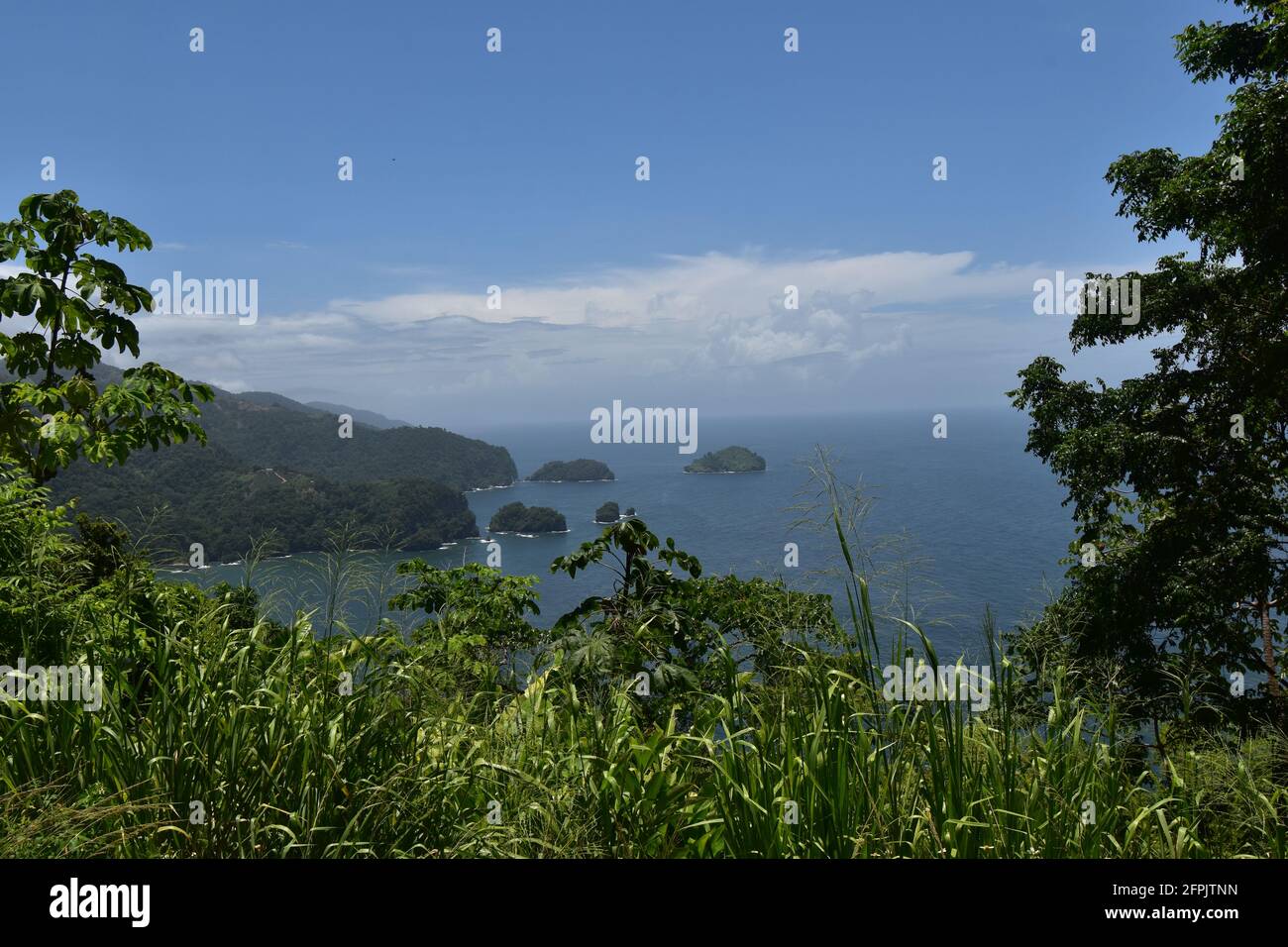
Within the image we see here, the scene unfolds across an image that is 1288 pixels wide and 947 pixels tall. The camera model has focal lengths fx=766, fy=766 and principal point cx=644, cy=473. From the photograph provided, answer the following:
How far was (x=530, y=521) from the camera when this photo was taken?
43594mm

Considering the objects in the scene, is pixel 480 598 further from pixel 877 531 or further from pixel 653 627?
pixel 877 531

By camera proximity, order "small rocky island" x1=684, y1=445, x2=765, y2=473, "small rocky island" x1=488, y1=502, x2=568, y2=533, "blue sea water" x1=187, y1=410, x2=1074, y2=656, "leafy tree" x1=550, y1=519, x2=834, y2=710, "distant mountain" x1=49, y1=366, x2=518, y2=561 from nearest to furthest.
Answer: "blue sea water" x1=187, y1=410, x2=1074, y2=656 → "leafy tree" x1=550, y1=519, x2=834, y2=710 → "distant mountain" x1=49, y1=366, x2=518, y2=561 → "small rocky island" x1=488, y1=502, x2=568, y2=533 → "small rocky island" x1=684, y1=445, x2=765, y2=473

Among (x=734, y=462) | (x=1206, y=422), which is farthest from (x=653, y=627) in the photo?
(x=734, y=462)

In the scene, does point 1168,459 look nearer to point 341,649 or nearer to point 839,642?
point 839,642

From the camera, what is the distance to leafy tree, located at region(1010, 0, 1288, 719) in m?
6.54

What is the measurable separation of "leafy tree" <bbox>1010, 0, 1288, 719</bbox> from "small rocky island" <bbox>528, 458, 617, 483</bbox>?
64.6 metres

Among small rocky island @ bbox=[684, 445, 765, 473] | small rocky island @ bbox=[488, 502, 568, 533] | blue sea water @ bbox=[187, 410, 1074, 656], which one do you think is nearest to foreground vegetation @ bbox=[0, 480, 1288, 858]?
blue sea water @ bbox=[187, 410, 1074, 656]

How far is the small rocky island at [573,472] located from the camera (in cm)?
7325

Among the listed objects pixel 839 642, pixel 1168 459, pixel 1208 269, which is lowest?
pixel 839 642

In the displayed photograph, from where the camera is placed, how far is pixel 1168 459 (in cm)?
728

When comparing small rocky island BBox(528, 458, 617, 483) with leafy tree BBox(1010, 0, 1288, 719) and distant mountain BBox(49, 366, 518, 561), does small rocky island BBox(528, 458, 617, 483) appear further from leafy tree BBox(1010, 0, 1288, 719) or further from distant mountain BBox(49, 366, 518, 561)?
leafy tree BBox(1010, 0, 1288, 719)

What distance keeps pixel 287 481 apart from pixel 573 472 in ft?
191
